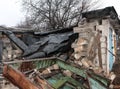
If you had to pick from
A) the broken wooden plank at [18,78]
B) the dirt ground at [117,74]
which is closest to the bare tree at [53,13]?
the dirt ground at [117,74]

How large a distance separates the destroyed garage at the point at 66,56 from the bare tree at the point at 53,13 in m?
13.1

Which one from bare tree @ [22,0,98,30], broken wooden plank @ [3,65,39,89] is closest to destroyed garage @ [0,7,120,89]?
broken wooden plank @ [3,65,39,89]

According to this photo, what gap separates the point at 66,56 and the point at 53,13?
52.8 ft

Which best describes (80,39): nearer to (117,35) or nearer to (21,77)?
(21,77)

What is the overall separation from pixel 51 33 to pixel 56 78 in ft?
14.0

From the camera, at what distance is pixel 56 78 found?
4668 mm

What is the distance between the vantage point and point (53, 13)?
22.7 m

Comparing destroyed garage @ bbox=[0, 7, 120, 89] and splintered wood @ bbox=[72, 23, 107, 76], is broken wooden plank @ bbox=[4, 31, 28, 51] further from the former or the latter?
splintered wood @ bbox=[72, 23, 107, 76]

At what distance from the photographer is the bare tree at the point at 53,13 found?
22.2 metres

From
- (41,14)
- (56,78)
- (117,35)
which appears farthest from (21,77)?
(41,14)

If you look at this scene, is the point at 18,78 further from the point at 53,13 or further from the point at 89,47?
the point at 53,13

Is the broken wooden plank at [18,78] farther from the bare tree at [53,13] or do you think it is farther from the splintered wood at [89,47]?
the bare tree at [53,13]

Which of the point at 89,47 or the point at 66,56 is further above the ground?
the point at 89,47

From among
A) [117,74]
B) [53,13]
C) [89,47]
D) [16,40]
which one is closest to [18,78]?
[89,47]
